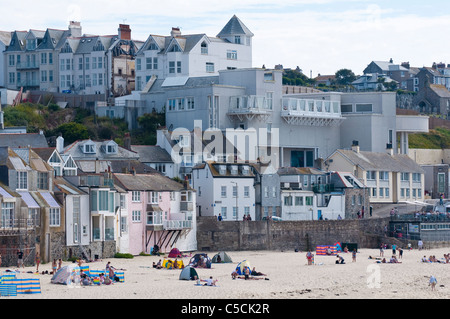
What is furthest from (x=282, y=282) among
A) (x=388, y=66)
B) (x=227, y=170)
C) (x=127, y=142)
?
(x=388, y=66)

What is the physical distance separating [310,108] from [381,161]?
6945mm

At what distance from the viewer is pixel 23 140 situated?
78312 mm

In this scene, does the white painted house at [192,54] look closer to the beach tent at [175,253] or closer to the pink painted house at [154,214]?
the pink painted house at [154,214]

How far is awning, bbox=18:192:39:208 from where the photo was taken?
196ft

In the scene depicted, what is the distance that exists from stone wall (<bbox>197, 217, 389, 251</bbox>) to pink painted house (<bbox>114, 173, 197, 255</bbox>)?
1030 millimetres

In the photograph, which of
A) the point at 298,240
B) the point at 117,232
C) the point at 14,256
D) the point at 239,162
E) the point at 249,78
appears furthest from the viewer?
the point at 249,78

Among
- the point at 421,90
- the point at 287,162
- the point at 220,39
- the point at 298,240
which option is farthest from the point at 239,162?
the point at 421,90

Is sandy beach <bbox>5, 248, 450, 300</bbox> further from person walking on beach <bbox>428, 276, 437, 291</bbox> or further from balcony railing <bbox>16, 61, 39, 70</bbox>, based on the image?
balcony railing <bbox>16, 61, 39, 70</bbox>

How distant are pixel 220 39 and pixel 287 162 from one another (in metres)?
12.4

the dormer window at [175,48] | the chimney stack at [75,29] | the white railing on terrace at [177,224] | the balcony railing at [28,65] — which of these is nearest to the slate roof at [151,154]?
the white railing on terrace at [177,224]

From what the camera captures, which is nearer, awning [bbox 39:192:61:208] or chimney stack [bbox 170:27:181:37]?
awning [bbox 39:192:61:208]

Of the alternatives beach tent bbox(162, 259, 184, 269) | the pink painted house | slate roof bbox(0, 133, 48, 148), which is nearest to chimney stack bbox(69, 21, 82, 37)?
slate roof bbox(0, 133, 48, 148)

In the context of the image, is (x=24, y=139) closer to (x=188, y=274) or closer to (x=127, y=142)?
(x=127, y=142)
